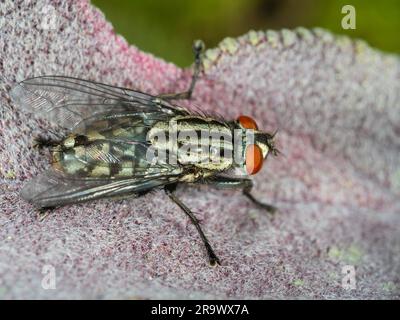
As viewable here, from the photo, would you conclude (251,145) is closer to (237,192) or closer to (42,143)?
(237,192)

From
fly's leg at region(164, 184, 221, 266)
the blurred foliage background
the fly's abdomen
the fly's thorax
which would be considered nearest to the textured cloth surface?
fly's leg at region(164, 184, 221, 266)

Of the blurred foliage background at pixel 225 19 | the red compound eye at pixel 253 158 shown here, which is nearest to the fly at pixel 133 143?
the red compound eye at pixel 253 158

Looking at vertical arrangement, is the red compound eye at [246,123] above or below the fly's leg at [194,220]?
above

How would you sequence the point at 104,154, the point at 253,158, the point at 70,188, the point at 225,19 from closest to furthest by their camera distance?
1. the point at 70,188
2. the point at 104,154
3. the point at 253,158
4. the point at 225,19

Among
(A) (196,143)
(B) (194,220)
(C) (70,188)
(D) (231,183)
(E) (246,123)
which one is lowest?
(B) (194,220)

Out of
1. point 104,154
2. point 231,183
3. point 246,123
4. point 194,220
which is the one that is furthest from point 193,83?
point 194,220

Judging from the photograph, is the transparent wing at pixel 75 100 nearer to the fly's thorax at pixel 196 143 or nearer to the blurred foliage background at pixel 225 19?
the fly's thorax at pixel 196 143
